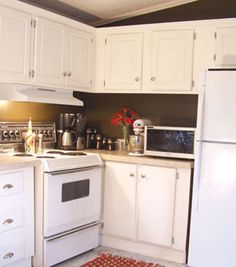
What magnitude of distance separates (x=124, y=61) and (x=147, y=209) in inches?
56.3

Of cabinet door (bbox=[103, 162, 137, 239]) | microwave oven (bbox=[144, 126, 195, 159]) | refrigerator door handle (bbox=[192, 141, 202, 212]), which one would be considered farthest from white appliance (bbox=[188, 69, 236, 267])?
cabinet door (bbox=[103, 162, 137, 239])

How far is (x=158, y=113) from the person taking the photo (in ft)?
12.6

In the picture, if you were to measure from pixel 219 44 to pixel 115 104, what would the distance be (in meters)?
1.30

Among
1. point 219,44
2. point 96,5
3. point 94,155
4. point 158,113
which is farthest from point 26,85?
point 219,44

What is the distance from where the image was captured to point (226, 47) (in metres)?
3.24

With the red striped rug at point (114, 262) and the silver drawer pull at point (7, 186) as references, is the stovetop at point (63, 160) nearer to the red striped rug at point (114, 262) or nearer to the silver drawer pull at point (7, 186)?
the silver drawer pull at point (7, 186)

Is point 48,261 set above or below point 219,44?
below

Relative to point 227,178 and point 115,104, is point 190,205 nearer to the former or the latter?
point 227,178

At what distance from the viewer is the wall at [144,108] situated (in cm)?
369

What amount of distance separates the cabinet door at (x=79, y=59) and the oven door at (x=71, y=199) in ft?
2.89

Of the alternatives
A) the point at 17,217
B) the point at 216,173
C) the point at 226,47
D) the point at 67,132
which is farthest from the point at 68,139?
the point at 226,47

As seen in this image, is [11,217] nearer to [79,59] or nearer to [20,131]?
[20,131]

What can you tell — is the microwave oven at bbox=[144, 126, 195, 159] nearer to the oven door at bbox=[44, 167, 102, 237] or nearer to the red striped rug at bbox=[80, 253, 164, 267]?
the oven door at bbox=[44, 167, 102, 237]

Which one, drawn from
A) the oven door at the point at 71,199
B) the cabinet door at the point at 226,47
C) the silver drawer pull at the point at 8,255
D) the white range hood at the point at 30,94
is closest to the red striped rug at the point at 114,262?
the oven door at the point at 71,199
